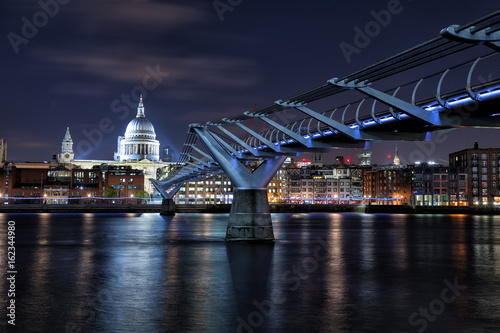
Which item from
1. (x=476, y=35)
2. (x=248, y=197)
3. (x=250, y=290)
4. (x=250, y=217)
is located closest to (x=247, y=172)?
(x=248, y=197)

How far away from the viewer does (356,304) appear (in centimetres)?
2364

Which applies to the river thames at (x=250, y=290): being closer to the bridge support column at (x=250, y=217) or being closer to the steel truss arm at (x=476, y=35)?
the bridge support column at (x=250, y=217)

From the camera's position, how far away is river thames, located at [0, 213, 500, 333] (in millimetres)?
20000

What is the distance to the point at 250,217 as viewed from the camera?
48.0 metres

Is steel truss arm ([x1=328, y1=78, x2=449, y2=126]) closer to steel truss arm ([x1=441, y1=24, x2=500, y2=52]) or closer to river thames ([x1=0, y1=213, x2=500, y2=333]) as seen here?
river thames ([x1=0, y1=213, x2=500, y2=333])

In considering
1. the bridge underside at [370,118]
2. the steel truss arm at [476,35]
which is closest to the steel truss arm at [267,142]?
the bridge underside at [370,118]

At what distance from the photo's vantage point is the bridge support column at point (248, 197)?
46.8 m

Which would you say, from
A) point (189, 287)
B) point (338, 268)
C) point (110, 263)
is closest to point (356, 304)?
point (189, 287)

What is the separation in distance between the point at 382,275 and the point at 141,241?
104 ft

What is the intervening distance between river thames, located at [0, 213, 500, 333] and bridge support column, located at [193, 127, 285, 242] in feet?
4.51

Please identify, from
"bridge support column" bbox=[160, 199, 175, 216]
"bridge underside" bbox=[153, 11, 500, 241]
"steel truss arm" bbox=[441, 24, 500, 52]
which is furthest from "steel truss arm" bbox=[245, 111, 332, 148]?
"bridge support column" bbox=[160, 199, 175, 216]

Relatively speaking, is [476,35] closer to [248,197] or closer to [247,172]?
[247,172]

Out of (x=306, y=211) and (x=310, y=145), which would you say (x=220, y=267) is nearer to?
(x=310, y=145)

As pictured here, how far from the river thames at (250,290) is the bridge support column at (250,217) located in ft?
3.74
